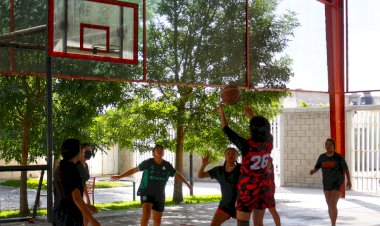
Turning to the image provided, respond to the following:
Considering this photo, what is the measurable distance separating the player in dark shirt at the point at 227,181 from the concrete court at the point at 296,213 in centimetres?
409

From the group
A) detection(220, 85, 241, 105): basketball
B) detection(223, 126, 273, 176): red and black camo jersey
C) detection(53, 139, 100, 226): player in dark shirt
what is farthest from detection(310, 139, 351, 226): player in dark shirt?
detection(53, 139, 100, 226): player in dark shirt

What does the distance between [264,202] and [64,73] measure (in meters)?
6.24

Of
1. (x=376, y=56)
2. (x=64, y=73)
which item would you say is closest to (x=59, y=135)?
(x=64, y=73)

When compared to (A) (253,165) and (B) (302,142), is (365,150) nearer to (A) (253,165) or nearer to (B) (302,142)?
(B) (302,142)

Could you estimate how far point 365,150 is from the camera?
70.0 feet

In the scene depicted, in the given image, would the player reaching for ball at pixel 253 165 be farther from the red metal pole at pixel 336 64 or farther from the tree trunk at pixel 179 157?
the red metal pole at pixel 336 64

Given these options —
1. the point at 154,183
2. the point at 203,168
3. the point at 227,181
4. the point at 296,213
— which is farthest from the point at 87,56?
the point at 296,213

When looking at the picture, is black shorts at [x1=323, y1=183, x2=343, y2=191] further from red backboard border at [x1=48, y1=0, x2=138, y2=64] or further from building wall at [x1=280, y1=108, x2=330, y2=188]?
building wall at [x1=280, y1=108, x2=330, y2=188]

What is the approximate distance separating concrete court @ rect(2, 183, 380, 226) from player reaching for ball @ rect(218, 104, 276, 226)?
17.7 feet

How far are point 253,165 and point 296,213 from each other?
316 inches

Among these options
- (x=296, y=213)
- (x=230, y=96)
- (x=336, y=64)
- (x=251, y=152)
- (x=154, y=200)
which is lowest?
(x=296, y=213)

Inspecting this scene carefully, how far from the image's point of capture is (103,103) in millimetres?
15031

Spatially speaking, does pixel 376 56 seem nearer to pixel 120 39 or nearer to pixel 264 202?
pixel 120 39

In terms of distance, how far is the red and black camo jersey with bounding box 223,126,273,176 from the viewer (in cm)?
761
